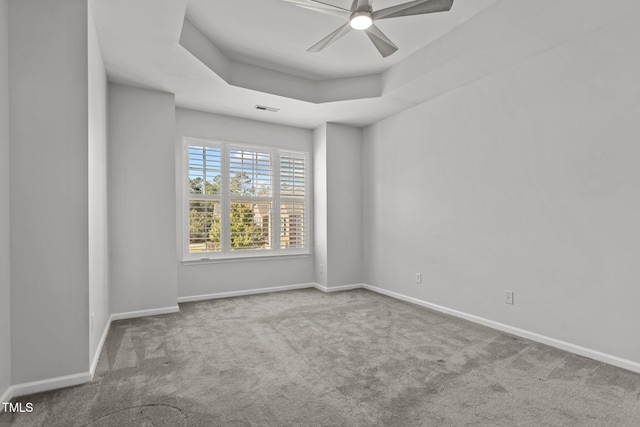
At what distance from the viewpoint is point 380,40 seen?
2820 mm

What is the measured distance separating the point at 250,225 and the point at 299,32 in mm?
2853

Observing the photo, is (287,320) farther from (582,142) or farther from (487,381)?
(582,142)

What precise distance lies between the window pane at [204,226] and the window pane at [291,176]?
1132 mm

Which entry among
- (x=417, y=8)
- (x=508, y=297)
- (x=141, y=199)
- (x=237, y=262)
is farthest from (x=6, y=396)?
(x=508, y=297)

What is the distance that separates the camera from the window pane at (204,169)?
15.6ft

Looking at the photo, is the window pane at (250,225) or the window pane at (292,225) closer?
the window pane at (250,225)

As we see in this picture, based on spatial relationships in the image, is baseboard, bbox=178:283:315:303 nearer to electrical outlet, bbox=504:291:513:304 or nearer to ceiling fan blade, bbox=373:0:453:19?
electrical outlet, bbox=504:291:513:304

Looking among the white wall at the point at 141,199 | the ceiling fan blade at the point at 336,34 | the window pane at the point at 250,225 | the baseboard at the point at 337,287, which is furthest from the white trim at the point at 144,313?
the ceiling fan blade at the point at 336,34

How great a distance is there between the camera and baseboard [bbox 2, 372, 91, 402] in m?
2.17

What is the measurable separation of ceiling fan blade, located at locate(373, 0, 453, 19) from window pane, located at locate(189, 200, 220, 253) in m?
3.38

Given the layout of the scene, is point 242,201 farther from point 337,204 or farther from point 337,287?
point 337,287

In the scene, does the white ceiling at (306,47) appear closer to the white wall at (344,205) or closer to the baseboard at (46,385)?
the white wall at (344,205)

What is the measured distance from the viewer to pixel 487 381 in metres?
2.35

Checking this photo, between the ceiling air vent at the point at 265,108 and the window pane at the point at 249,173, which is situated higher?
the ceiling air vent at the point at 265,108
